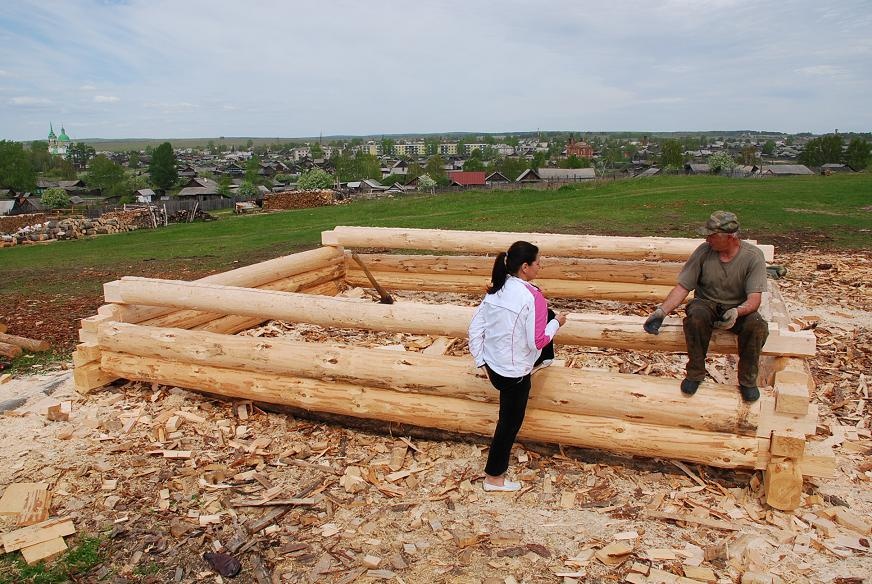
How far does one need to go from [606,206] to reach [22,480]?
19.4 metres

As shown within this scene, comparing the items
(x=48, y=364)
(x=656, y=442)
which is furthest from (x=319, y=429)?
(x=48, y=364)

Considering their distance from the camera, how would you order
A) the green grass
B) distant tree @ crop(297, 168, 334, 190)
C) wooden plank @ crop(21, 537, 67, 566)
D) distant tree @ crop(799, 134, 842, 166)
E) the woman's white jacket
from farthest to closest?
distant tree @ crop(799, 134, 842, 166) → distant tree @ crop(297, 168, 334, 190) → the woman's white jacket → wooden plank @ crop(21, 537, 67, 566) → the green grass

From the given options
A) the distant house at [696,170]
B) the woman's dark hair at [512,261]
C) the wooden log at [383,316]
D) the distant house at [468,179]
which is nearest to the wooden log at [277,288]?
the wooden log at [383,316]

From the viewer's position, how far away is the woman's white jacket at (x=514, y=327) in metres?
4.68

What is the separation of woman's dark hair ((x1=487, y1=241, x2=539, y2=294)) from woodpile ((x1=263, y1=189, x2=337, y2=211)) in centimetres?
3038

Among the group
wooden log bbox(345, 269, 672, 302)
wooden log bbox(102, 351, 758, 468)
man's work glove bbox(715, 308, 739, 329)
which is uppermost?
man's work glove bbox(715, 308, 739, 329)

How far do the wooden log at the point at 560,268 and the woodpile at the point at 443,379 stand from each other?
8.76 ft

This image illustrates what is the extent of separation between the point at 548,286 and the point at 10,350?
7434 millimetres

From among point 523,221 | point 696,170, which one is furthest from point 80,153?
point 523,221

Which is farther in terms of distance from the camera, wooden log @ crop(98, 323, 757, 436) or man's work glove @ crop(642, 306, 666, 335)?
man's work glove @ crop(642, 306, 666, 335)

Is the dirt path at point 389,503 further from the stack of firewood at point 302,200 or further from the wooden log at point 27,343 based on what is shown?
the stack of firewood at point 302,200

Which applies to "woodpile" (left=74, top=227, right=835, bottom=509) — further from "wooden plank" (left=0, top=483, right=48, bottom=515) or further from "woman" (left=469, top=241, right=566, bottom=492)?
"wooden plank" (left=0, top=483, right=48, bottom=515)

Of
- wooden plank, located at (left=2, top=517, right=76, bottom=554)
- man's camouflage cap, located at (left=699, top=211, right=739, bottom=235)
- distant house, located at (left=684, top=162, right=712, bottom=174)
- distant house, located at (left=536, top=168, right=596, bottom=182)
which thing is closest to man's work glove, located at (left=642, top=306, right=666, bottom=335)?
man's camouflage cap, located at (left=699, top=211, right=739, bottom=235)

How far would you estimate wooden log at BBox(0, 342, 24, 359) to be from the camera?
26.4ft
